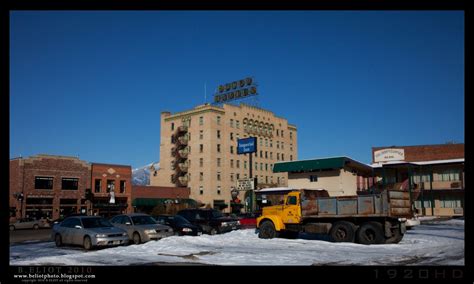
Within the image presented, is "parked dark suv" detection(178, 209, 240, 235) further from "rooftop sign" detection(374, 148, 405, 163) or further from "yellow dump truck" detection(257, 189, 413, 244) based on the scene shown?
"rooftop sign" detection(374, 148, 405, 163)

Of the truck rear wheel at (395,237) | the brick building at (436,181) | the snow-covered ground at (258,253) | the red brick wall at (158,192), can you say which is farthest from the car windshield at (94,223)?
the red brick wall at (158,192)

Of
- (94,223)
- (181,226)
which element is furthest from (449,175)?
(94,223)

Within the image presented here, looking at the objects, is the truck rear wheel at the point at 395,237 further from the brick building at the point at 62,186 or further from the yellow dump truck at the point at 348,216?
the brick building at the point at 62,186

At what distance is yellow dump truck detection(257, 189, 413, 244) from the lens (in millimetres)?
20406

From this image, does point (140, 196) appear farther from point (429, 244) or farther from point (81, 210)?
point (429, 244)

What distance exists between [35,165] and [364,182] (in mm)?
41600

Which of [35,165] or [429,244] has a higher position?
[35,165]

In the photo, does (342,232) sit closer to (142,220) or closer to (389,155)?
(142,220)

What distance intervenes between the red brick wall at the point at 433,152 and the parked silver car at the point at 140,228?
2036 inches

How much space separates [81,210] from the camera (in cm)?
6444

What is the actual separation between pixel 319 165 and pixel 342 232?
30.9 meters

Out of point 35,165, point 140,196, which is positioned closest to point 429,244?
point 35,165

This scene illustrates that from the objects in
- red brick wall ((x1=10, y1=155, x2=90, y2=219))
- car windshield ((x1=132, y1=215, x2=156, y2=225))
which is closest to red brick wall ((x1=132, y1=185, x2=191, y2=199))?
red brick wall ((x1=10, y1=155, x2=90, y2=219))

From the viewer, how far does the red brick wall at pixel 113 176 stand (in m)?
67.3
